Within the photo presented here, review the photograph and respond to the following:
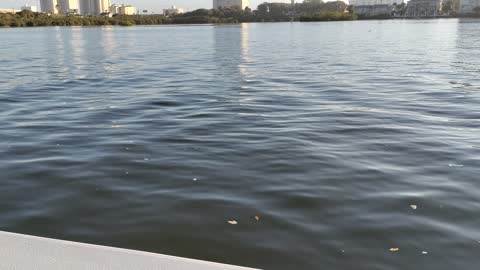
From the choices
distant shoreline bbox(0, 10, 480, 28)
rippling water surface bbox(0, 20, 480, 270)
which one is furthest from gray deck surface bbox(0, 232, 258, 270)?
distant shoreline bbox(0, 10, 480, 28)

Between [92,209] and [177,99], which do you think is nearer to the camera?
[92,209]

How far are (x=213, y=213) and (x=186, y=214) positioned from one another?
1.05 feet

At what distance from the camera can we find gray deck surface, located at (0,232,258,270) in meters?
3.25

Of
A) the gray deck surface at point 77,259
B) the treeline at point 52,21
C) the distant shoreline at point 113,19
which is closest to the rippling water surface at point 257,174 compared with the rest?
the gray deck surface at point 77,259

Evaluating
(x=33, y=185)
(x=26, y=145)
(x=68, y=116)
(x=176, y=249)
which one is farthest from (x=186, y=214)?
(x=68, y=116)

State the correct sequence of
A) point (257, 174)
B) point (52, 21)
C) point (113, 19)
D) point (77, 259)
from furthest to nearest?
point (113, 19) < point (52, 21) < point (257, 174) < point (77, 259)

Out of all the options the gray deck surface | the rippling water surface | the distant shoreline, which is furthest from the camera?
the distant shoreline

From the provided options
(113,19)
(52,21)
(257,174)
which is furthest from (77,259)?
(113,19)

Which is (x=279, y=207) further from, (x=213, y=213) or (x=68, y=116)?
(x=68, y=116)

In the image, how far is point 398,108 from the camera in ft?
41.8

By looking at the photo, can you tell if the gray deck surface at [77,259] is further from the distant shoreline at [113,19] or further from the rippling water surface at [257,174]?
the distant shoreline at [113,19]

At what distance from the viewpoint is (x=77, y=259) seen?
11.0 feet

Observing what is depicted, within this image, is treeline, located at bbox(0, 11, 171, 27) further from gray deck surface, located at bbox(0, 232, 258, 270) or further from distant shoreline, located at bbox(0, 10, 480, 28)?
gray deck surface, located at bbox(0, 232, 258, 270)

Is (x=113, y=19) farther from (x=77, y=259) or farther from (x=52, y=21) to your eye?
(x=77, y=259)
